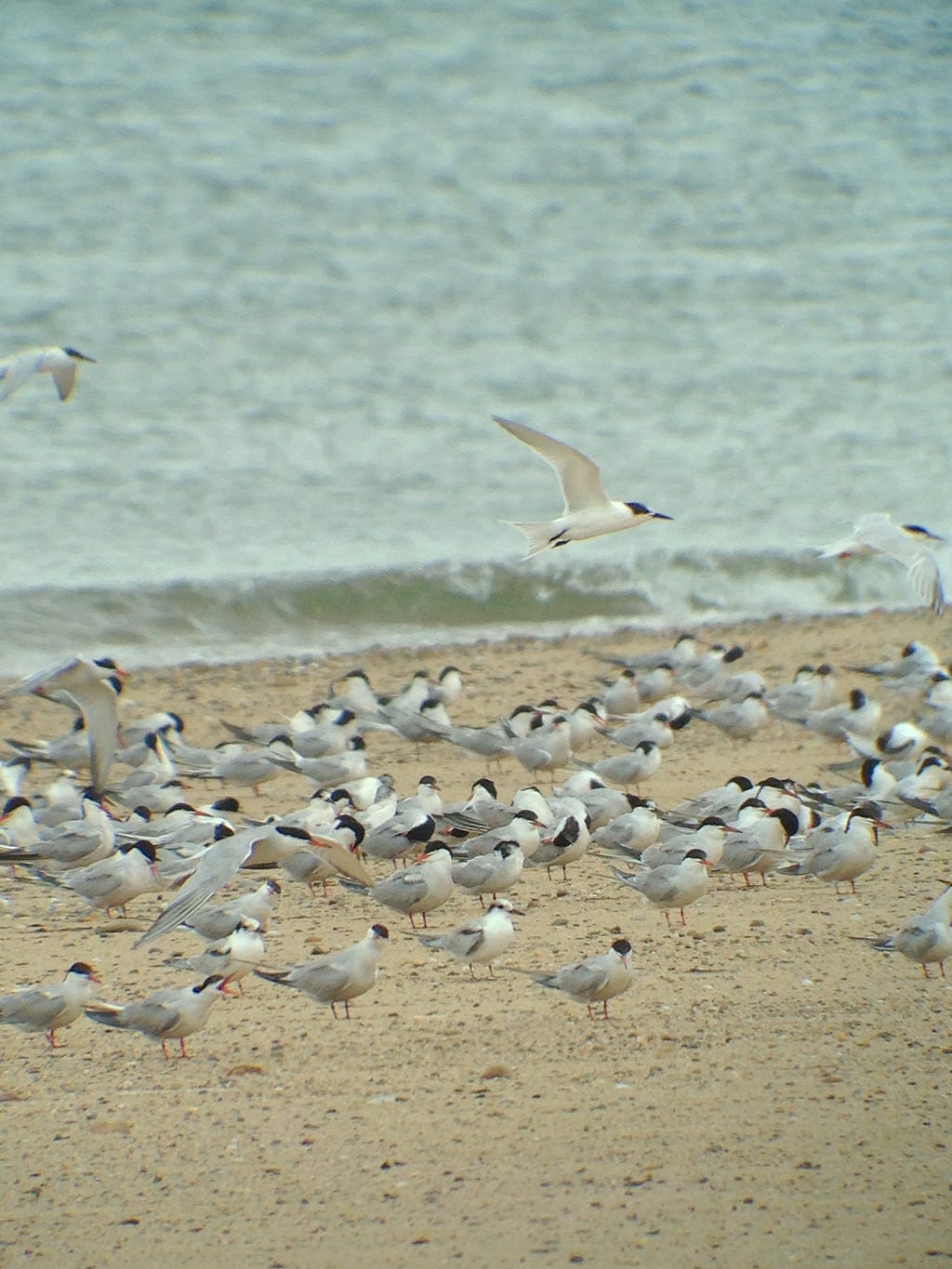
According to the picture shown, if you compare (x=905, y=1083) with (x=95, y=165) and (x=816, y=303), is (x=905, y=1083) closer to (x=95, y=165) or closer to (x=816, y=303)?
(x=816, y=303)

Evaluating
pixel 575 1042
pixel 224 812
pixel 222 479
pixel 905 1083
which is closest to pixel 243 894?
pixel 224 812

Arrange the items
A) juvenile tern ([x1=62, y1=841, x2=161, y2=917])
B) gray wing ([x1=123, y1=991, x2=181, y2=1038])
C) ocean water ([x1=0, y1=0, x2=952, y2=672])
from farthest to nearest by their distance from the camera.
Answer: ocean water ([x1=0, y1=0, x2=952, y2=672]) → juvenile tern ([x1=62, y1=841, x2=161, y2=917]) → gray wing ([x1=123, y1=991, x2=181, y2=1038])

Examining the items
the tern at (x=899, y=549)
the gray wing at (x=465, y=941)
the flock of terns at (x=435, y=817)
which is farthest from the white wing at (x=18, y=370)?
the gray wing at (x=465, y=941)

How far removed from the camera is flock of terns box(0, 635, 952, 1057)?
5266 mm

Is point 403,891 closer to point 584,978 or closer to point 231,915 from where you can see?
point 231,915

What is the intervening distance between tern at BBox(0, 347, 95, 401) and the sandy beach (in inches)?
118

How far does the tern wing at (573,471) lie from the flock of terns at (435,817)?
1098mm

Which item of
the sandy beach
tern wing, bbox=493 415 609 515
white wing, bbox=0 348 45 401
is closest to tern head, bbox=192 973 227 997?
the sandy beach

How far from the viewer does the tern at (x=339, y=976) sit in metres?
5.07

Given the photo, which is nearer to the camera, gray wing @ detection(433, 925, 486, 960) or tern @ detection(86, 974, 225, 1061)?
tern @ detection(86, 974, 225, 1061)

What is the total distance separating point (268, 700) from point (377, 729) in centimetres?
100

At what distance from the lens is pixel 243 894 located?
6250 millimetres

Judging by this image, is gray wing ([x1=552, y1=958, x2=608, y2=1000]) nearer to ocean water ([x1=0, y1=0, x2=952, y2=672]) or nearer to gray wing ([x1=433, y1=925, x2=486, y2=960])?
gray wing ([x1=433, y1=925, x2=486, y2=960])

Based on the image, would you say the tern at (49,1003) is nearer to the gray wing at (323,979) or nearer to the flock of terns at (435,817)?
the flock of terns at (435,817)
